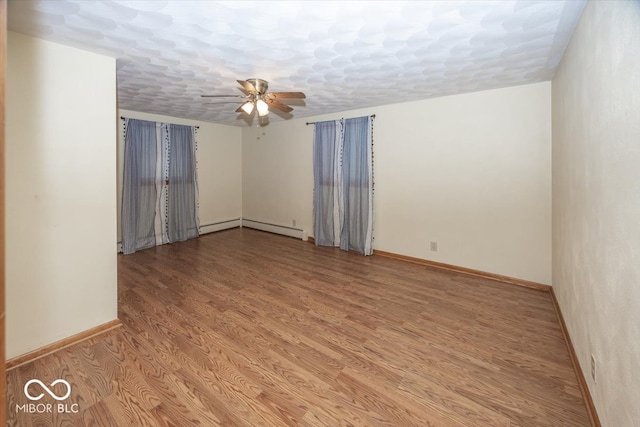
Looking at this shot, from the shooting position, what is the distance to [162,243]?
491cm

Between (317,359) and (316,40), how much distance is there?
2.35 meters

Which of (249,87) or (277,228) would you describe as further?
(277,228)

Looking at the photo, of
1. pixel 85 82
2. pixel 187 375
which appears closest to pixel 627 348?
pixel 187 375

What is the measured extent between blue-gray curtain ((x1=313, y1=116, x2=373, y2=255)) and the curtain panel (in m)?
2.41

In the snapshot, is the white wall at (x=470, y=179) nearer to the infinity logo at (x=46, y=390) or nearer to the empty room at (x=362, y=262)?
the empty room at (x=362, y=262)

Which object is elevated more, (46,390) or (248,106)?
(248,106)

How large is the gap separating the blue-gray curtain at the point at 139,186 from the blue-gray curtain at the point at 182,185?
282 mm

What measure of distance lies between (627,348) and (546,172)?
98.9 inches

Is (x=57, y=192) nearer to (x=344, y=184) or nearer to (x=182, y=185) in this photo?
(x=182, y=185)

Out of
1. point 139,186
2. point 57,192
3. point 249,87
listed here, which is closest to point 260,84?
point 249,87

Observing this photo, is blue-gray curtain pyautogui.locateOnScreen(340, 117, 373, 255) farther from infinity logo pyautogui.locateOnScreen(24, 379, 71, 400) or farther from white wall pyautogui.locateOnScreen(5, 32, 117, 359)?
infinity logo pyautogui.locateOnScreen(24, 379, 71, 400)

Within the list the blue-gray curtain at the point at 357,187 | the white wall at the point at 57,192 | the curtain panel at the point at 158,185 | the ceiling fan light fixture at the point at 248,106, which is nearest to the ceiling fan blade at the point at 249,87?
the ceiling fan light fixture at the point at 248,106

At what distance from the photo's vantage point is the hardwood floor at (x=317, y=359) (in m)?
1.51

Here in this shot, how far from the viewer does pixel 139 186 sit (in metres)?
4.54
